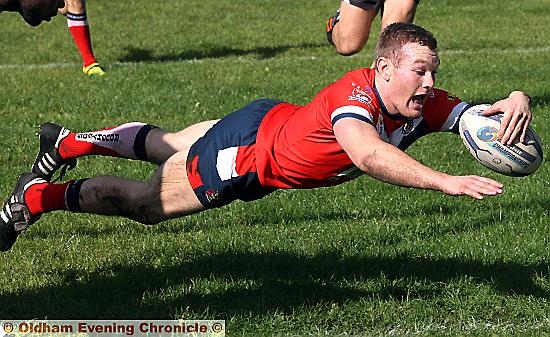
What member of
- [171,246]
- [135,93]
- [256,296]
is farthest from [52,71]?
[256,296]

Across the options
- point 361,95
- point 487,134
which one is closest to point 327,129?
point 361,95

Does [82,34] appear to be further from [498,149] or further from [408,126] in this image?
[498,149]

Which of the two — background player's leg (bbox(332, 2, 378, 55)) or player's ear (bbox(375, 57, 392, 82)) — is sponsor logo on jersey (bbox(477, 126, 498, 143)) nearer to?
player's ear (bbox(375, 57, 392, 82))

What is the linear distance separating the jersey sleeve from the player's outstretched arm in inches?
36.0

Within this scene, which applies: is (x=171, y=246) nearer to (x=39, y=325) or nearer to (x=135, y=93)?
(x=39, y=325)

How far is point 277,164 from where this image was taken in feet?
20.2

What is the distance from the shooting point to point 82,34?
16.1m

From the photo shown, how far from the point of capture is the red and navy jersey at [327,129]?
587 centimetres

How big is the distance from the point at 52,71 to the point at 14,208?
9270 mm

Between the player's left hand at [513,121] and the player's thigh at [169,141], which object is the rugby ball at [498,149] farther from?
the player's thigh at [169,141]

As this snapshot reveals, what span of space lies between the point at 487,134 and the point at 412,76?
0.57 meters

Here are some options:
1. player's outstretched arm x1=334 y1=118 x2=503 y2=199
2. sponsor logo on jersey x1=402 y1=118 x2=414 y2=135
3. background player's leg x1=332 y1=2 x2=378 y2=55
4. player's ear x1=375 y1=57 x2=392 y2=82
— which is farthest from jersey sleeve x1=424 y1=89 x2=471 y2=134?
background player's leg x1=332 y1=2 x2=378 y2=55

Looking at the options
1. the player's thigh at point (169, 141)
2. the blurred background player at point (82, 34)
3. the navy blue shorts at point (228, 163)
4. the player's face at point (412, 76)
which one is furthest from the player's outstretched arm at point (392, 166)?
the blurred background player at point (82, 34)

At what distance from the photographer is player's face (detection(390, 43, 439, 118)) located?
19.1ft
